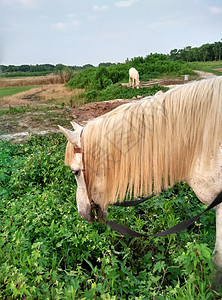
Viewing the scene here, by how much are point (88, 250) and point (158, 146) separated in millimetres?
1403

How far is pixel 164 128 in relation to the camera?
1540 mm

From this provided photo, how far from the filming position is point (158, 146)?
1556 millimetres

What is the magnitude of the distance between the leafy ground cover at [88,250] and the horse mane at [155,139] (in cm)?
62

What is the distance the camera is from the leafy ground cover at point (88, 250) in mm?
1647

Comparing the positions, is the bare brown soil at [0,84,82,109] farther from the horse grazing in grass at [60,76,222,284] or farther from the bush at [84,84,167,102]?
the horse grazing in grass at [60,76,222,284]

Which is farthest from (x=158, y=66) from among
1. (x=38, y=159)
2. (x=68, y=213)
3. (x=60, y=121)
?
(x=68, y=213)

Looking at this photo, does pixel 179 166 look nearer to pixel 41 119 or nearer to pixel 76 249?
pixel 76 249

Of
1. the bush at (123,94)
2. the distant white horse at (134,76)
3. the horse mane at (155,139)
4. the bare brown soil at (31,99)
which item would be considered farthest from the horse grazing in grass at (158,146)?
the distant white horse at (134,76)

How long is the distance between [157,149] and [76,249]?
1.42m

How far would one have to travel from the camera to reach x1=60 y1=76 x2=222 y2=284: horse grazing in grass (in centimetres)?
144

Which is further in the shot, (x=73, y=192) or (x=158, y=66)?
(x=158, y=66)

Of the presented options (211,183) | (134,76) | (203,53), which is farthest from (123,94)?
(203,53)

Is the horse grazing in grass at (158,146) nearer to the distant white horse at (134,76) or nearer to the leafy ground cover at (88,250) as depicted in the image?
the leafy ground cover at (88,250)

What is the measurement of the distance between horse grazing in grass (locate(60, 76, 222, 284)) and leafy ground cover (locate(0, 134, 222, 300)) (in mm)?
422
